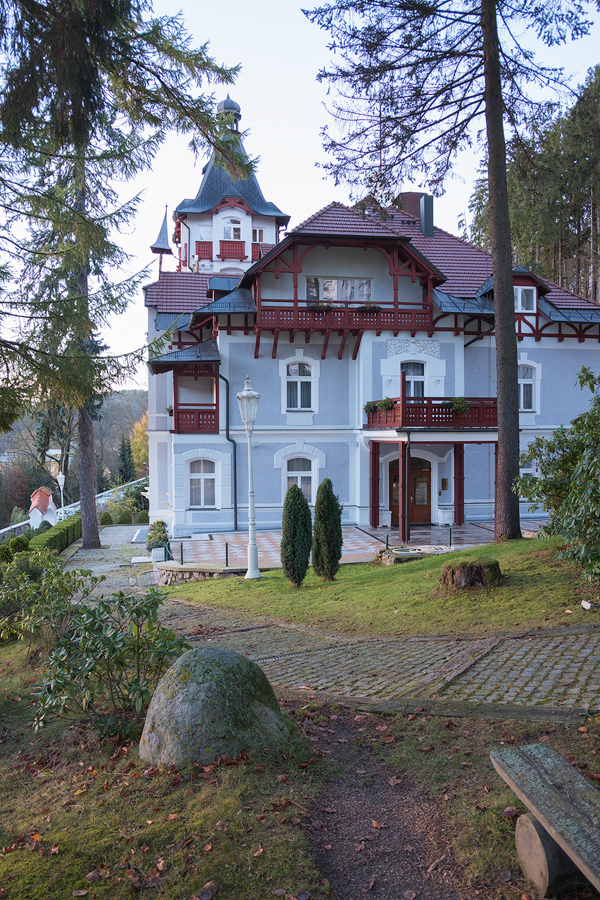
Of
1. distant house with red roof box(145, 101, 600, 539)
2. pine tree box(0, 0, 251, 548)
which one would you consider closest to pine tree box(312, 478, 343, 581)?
pine tree box(0, 0, 251, 548)

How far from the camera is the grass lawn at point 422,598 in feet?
24.9

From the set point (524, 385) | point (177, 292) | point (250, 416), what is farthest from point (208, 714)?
point (177, 292)

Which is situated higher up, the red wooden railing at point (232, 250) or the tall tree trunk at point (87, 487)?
the red wooden railing at point (232, 250)

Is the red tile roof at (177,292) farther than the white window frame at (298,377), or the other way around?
the red tile roof at (177,292)

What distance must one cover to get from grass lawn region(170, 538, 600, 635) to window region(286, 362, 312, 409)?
9.85 metres

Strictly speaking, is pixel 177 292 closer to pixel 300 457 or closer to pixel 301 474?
pixel 300 457

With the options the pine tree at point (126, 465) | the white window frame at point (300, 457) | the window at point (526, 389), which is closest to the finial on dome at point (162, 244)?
the pine tree at point (126, 465)

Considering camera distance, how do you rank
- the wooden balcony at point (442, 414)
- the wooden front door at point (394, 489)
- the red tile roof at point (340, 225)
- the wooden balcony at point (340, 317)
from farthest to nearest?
1. the wooden front door at point (394, 489)
2. the wooden balcony at point (340, 317)
3. the red tile roof at point (340, 225)
4. the wooden balcony at point (442, 414)

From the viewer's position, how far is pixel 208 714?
13.6 feet

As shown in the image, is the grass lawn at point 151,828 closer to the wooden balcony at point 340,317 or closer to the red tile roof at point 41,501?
the wooden balcony at point 340,317

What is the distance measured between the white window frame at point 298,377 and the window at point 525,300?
23.7ft

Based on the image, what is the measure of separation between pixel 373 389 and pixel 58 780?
18015 mm

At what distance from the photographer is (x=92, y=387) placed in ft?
23.3

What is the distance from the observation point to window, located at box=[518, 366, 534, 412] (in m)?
22.6
